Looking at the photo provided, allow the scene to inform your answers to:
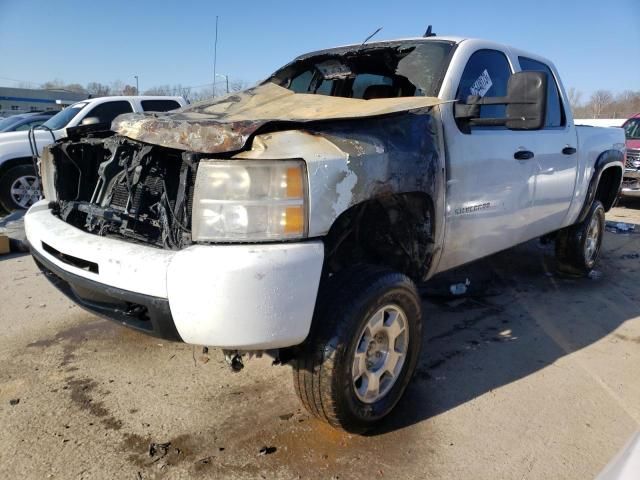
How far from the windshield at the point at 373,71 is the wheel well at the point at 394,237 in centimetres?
75

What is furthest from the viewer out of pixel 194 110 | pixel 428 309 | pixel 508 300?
pixel 508 300

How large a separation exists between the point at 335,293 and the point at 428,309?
2.10m

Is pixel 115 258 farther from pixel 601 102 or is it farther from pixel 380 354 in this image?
pixel 601 102

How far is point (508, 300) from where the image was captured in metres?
4.38

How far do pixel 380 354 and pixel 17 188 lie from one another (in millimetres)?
6926

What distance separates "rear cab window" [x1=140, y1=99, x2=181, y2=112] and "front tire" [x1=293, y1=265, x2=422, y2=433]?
748 cm

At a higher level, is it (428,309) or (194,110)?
(194,110)

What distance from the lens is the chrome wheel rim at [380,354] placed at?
231 cm

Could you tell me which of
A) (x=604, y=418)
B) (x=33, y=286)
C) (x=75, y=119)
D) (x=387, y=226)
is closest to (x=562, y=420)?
(x=604, y=418)

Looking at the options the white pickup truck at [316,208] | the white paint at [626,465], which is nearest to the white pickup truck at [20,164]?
the white pickup truck at [316,208]

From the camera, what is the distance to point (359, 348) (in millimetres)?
2295

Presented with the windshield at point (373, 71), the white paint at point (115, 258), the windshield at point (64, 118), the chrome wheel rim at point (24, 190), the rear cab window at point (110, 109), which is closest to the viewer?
the white paint at point (115, 258)

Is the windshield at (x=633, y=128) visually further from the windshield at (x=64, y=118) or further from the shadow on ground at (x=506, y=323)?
the windshield at (x=64, y=118)

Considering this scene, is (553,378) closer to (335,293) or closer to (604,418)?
(604,418)
